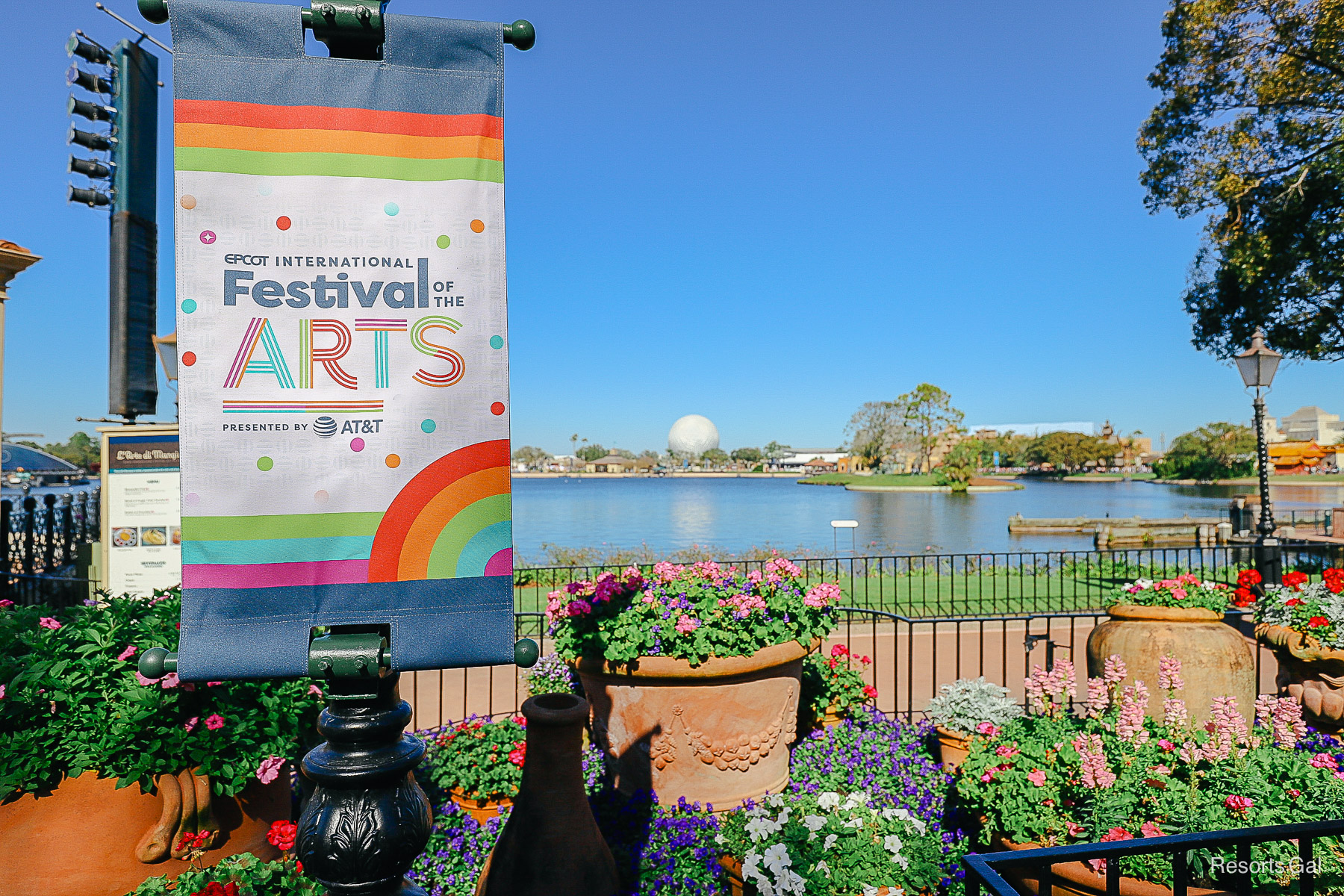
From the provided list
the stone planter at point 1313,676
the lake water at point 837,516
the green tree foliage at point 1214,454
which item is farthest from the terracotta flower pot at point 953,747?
the green tree foliage at point 1214,454

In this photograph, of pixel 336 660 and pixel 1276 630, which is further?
pixel 1276 630

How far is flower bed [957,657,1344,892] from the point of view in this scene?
306 centimetres

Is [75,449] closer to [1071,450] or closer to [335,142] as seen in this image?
[335,142]

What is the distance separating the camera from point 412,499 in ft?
5.29

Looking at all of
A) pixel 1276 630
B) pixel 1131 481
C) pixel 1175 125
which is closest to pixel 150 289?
pixel 1276 630

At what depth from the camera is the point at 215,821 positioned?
2.73 m

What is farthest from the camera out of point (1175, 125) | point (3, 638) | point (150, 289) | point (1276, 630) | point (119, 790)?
point (1175, 125)

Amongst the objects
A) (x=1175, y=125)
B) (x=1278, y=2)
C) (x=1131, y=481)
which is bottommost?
(x=1131, y=481)

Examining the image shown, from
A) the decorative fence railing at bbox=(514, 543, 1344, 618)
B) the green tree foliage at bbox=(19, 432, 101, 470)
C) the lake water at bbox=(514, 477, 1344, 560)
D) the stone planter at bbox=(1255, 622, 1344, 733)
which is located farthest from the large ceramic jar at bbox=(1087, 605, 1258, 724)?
the green tree foliage at bbox=(19, 432, 101, 470)

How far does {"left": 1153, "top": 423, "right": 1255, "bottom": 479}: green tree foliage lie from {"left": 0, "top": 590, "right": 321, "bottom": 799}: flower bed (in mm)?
78280

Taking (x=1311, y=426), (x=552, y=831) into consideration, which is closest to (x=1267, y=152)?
(x=552, y=831)

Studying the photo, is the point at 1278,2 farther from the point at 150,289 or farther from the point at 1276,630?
the point at 150,289

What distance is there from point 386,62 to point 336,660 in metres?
1.34

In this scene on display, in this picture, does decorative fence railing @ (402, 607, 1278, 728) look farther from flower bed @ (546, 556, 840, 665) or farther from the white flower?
the white flower
